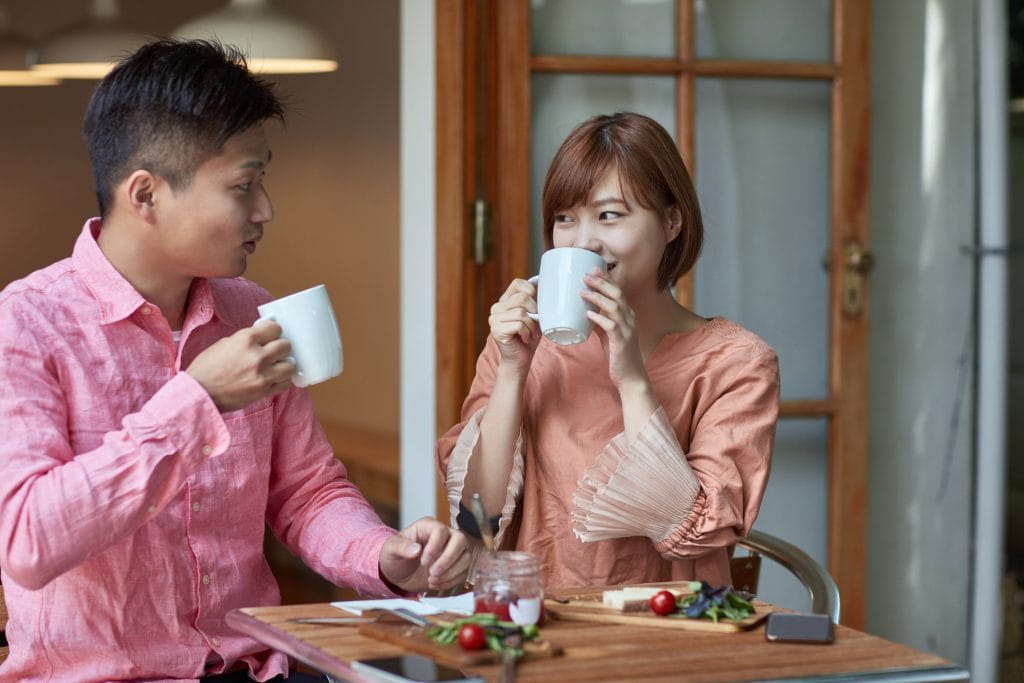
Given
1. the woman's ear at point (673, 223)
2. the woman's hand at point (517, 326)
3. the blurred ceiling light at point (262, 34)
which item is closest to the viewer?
the woman's hand at point (517, 326)

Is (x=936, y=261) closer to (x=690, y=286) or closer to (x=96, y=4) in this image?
(x=690, y=286)

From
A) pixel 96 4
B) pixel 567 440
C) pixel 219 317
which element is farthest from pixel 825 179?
pixel 96 4

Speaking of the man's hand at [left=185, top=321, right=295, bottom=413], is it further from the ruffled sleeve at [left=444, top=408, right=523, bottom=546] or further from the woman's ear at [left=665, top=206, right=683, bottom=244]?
the woman's ear at [left=665, top=206, right=683, bottom=244]

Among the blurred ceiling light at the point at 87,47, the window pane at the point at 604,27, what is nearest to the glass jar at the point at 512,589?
the window pane at the point at 604,27

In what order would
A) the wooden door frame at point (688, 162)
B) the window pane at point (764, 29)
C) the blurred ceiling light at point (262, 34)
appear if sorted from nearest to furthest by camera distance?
the wooden door frame at point (688, 162)
the window pane at point (764, 29)
the blurred ceiling light at point (262, 34)

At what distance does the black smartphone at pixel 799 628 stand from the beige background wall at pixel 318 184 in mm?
3410

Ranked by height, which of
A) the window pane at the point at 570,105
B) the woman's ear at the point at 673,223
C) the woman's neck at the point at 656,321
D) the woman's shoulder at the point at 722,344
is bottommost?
the woman's shoulder at the point at 722,344

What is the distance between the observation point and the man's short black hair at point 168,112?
5.49ft

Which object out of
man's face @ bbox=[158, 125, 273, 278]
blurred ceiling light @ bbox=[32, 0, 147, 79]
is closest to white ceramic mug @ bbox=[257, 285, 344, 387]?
man's face @ bbox=[158, 125, 273, 278]

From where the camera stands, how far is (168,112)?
1675 millimetres

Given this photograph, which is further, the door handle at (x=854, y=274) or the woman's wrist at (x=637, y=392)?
the door handle at (x=854, y=274)

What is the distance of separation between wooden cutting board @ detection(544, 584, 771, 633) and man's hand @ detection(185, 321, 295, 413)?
374 millimetres

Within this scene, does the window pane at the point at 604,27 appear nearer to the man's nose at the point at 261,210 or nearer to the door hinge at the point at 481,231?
the door hinge at the point at 481,231

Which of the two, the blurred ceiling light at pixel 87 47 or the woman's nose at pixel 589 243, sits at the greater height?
the blurred ceiling light at pixel 87 47
